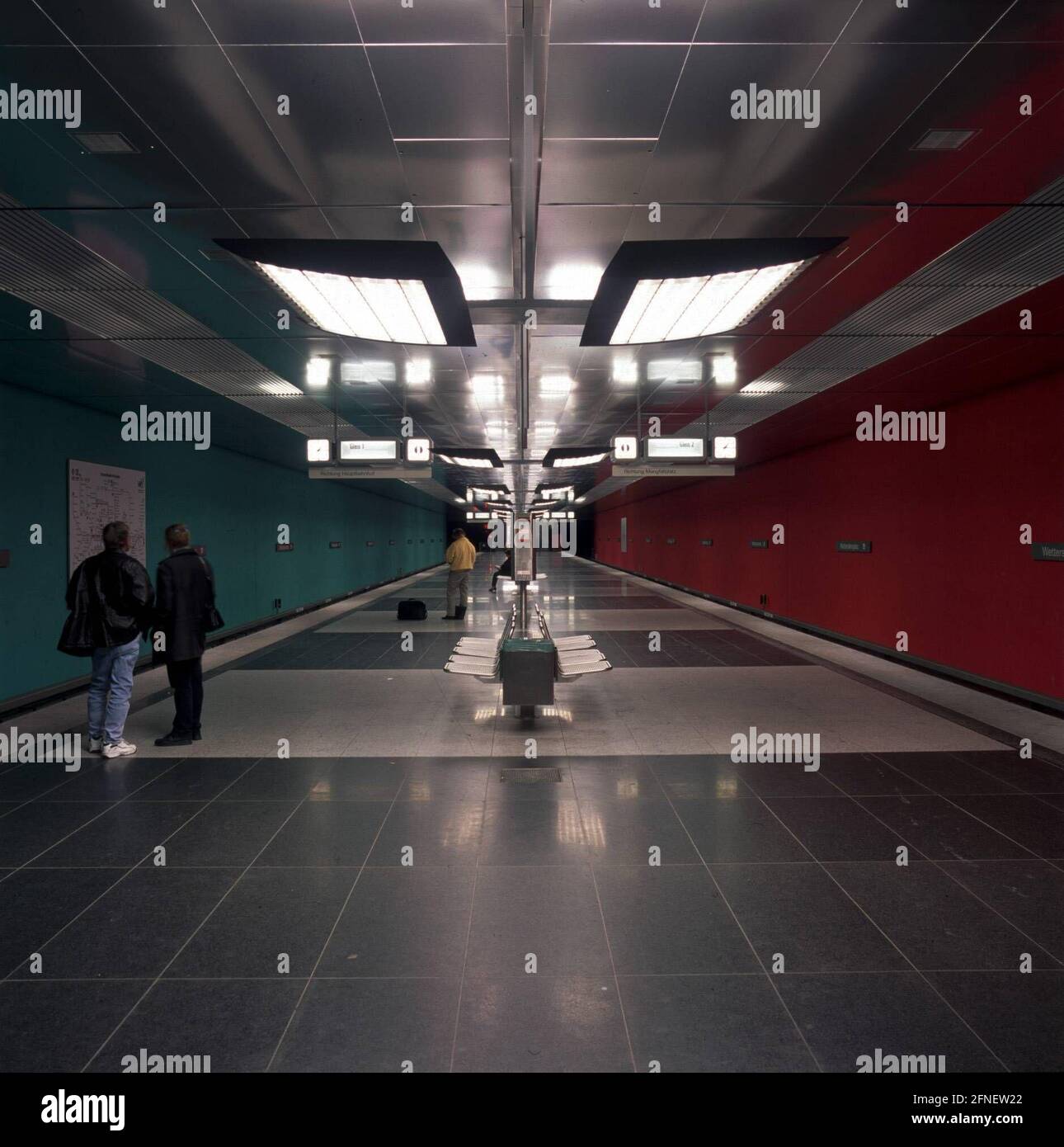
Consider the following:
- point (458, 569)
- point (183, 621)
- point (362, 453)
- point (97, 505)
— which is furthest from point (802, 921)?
point (458, 569)

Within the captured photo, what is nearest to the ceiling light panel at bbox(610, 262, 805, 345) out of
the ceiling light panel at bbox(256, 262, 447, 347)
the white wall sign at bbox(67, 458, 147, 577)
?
the ceiling light panel at bbox(256, 262, 447, 347)

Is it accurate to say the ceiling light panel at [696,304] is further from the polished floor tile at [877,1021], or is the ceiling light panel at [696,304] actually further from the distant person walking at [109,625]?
the distant person walking at [109,625]

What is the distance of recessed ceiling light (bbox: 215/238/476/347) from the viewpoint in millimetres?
3916

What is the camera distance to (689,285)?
4613 mm

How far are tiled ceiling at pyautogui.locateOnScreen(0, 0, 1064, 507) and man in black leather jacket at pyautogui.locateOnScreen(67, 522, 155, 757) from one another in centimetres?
173

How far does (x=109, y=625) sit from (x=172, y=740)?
1.04 m

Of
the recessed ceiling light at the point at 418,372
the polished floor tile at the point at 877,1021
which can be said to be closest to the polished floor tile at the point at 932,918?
the polished floor tile at the point at 877,1021

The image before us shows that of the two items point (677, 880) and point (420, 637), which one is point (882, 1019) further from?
point (420, 637)

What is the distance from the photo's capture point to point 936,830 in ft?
12.2

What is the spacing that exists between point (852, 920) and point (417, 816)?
2197 millimetres

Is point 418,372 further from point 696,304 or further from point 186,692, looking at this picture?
point 186,692

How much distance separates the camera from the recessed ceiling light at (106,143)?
312cm

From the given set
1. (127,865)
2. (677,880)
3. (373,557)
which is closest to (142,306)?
(127,865)

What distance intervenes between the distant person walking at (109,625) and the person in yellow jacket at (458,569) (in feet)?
23.2
